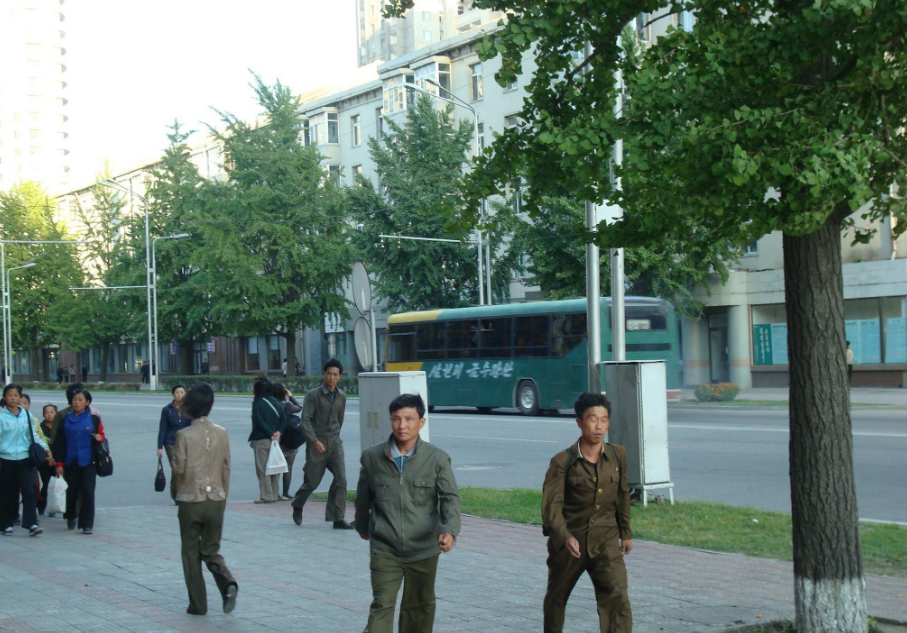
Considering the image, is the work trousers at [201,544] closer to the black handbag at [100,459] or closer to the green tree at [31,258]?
the black handbag at [100,459]

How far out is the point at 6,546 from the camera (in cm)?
1005

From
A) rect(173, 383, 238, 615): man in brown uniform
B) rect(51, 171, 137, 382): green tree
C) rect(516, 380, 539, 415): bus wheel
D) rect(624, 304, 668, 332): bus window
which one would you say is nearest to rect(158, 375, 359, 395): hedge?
rect(51, 171, 137, 382): green tree

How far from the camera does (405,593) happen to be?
17.5 ft

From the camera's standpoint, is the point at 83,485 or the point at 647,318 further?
the point at 647,318

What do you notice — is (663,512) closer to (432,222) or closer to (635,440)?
(635,440)

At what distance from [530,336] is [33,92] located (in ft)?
379

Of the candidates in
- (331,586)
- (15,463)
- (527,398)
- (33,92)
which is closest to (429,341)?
(527,398)

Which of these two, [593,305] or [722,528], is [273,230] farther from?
[722,528]

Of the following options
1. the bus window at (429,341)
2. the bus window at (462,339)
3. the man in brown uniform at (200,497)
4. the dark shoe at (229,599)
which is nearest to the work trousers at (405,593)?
→ the dark shoe at (229,599)

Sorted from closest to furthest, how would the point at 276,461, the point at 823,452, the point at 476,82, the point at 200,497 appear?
the point at 823,452
the point at 200,497
the point at 276,461
the point at 476,82

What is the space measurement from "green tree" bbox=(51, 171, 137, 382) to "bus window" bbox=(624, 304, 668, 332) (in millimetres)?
39079

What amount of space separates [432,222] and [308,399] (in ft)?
100

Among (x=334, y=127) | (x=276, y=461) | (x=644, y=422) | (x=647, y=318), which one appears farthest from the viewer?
(x=334, y=127)

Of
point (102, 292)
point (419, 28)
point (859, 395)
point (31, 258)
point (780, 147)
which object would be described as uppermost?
point (419, 28)
